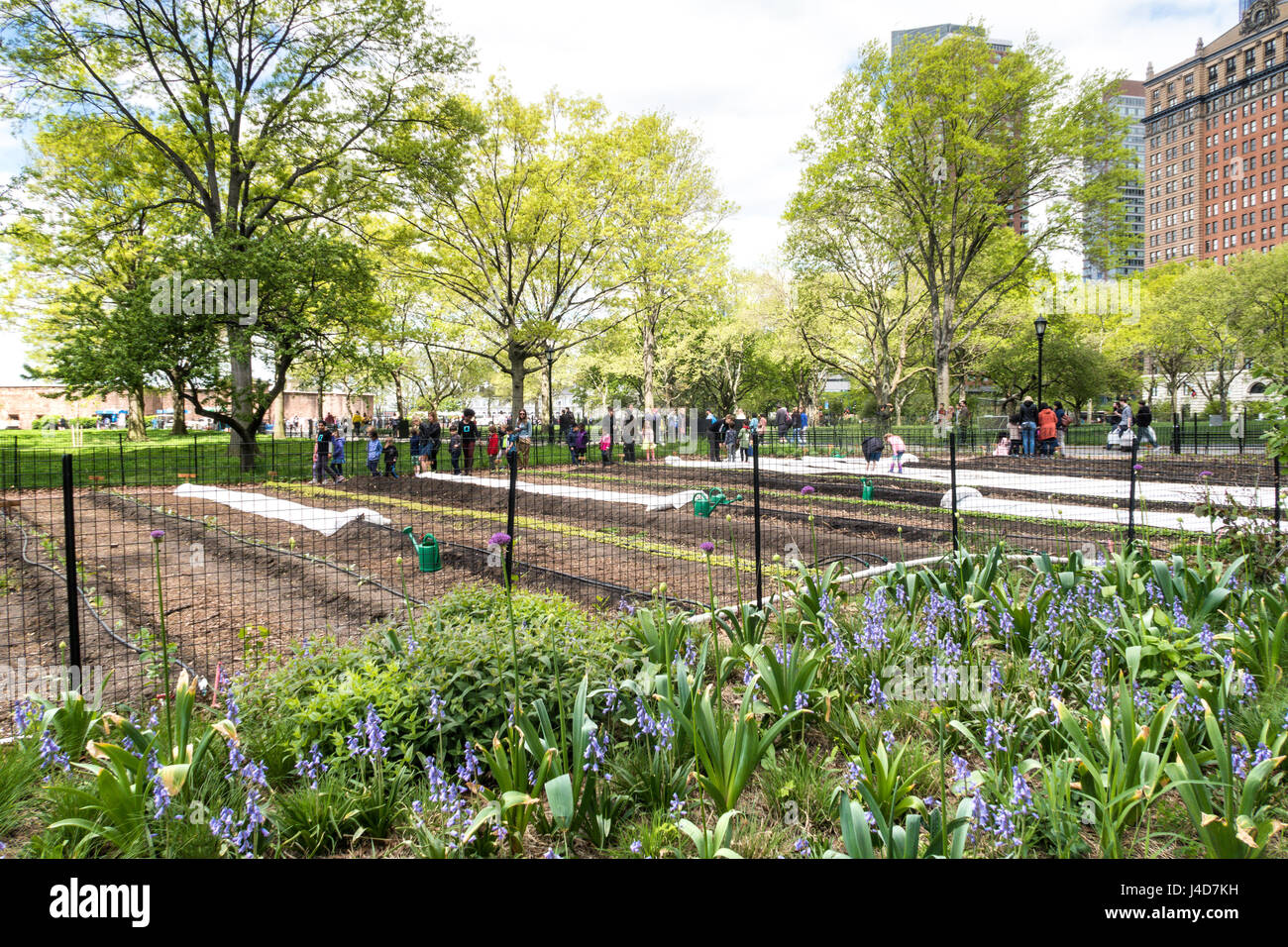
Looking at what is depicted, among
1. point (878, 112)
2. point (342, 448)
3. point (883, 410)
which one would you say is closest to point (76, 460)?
point (342, 448)

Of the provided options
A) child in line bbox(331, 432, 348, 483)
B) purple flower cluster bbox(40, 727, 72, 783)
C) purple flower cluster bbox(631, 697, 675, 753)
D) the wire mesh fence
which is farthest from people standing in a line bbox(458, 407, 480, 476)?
purple flower cluster bbox(631, 697, 675, 753)

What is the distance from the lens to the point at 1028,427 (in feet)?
70.4

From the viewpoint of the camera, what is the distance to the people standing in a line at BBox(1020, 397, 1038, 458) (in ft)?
70.6

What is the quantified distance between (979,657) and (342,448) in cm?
1625

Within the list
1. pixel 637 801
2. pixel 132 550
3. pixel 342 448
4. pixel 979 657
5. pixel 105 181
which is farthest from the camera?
pixel 105 181

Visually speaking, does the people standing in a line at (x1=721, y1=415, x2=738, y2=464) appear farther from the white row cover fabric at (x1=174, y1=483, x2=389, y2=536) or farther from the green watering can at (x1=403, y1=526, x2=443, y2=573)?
the green watering can at (x1=403, y1=526, x2=443, y2=573)

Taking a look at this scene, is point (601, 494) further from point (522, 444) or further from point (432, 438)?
point (432, 438)

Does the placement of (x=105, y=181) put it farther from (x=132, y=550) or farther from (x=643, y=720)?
(x=643, y=720)

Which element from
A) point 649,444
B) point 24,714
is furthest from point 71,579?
point 649,444

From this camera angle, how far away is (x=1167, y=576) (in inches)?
165

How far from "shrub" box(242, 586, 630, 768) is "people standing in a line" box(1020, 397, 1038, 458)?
71.5ft

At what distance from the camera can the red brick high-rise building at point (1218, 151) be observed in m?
64.1

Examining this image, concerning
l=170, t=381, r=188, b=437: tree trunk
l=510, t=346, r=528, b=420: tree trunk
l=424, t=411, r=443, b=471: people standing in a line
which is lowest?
l=424, t=411, r=443, b=471: people standing in a line

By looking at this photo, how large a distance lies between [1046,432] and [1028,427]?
1268 mm
